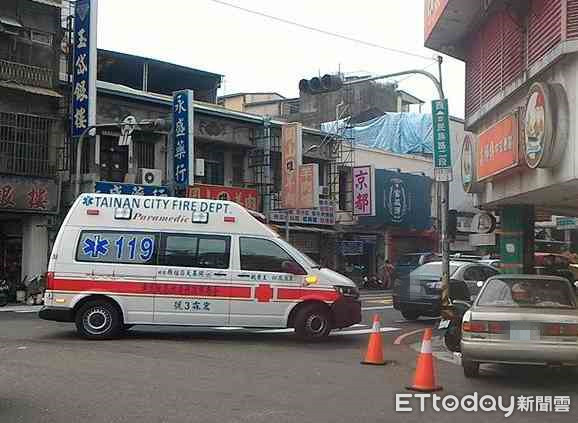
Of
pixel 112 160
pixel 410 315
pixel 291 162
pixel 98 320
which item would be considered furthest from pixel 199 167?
pixel 98 320

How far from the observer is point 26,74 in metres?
22.4

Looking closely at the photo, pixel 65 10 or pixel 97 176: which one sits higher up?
pixel 65 10

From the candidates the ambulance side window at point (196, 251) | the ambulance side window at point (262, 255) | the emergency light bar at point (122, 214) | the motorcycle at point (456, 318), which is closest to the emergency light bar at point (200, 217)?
the ambulance side window at point (196, 251)

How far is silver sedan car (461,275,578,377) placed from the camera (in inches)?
334

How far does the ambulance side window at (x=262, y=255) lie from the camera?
12594 millimetres

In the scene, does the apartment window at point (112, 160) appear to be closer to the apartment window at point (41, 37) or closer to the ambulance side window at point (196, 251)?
the apartment window at point (41, 37)

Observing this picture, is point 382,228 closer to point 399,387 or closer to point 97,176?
point 97,176

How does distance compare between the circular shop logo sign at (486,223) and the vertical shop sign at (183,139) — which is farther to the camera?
the vertical shop sign at (183,139)

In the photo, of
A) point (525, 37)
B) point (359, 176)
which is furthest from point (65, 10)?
point (525, 37)

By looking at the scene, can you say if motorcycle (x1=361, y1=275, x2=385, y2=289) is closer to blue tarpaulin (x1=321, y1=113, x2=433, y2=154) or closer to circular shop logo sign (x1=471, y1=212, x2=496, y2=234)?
blue tarpaulin (x1=321, y1=113, x2=433, y2=154)

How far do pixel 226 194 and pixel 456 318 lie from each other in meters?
16.6

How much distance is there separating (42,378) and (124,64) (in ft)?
74.5

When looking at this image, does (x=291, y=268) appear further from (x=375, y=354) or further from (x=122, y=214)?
(x=122, y=214)

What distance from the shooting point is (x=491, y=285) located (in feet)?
31.6
